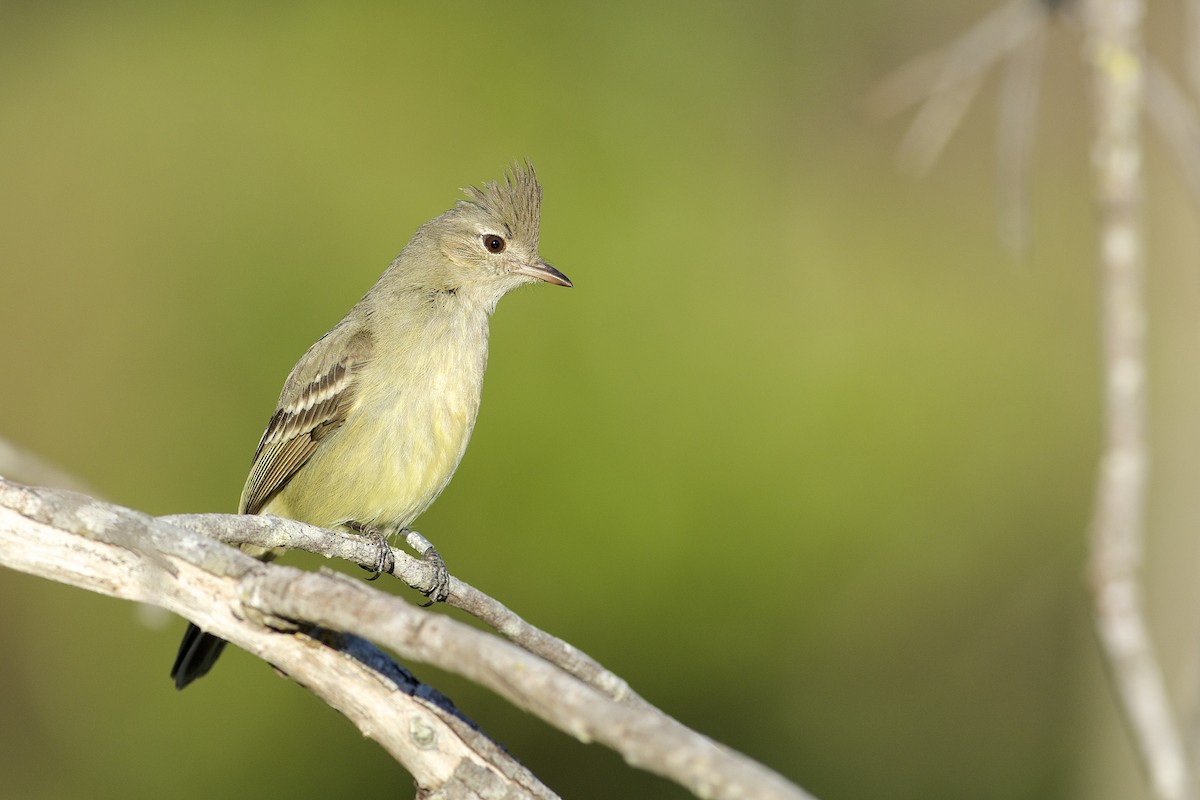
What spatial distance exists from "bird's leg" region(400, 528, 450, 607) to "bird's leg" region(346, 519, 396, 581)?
0.44 feet

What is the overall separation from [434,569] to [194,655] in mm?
974

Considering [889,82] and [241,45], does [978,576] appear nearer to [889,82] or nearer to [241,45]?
[889,82]

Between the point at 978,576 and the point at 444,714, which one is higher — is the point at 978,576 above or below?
above

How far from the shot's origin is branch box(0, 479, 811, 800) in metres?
2.23

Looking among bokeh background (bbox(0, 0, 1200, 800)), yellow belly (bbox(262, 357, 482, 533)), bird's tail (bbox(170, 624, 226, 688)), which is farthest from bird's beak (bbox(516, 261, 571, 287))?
bird's tail (bbox(170, 624, 226, 688))

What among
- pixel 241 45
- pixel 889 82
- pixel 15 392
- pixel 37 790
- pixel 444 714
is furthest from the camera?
pixel 241 45

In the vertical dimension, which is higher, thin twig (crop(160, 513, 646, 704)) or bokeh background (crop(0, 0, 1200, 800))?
bokeh background (crop(0, 0, 1200, 800))

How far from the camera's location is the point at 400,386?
5.02 metres

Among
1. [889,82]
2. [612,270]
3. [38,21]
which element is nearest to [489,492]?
[612,270]

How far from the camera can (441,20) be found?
7.70 meters

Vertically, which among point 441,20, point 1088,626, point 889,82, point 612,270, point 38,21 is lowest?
point 889,82

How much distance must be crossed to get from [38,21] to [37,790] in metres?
4.88

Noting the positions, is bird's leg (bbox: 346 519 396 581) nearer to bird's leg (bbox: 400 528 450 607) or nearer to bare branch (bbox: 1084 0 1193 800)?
bird's leg (bbox: 400 528 450 607)

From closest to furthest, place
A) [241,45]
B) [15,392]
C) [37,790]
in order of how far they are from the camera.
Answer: [37,790] → [15,392] → [241,45]
